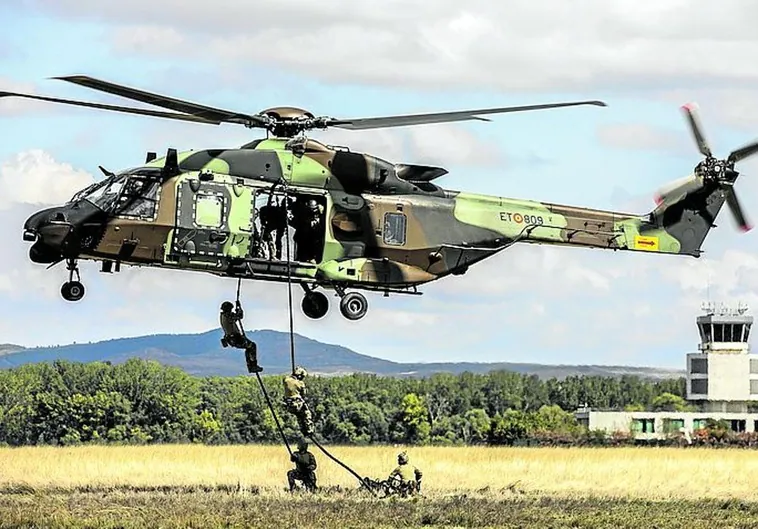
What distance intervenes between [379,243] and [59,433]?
55.4m

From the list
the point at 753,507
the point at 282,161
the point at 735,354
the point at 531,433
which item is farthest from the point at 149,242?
the point at 735,354

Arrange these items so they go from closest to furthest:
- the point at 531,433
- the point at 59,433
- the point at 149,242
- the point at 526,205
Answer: the point at 149,242 < the point at 526,205 < the point at 59,433 < the point at 531,433

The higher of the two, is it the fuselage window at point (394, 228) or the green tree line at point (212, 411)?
the fuselage window at point (394, 228)

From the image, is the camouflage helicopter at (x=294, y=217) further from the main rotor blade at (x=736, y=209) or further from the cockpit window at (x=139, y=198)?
the main rotor blade at (x=736, y=209)

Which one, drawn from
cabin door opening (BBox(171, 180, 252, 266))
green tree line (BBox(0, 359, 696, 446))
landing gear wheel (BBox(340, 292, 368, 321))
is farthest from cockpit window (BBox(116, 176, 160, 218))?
green tree line (BBox(0, 359, 696, 446))

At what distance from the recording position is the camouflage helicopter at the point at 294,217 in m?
28.9

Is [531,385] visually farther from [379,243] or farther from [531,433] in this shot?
[379,243]

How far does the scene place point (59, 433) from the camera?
8319 centimetres

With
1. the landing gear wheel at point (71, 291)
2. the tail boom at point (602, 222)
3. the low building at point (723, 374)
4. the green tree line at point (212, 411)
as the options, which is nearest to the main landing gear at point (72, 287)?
the landing gear wheel at point (71, 291)

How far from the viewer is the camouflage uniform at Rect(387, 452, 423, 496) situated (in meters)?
29.5

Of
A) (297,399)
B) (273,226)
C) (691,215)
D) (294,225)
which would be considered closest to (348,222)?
(294,225)

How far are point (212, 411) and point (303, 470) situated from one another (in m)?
63.2

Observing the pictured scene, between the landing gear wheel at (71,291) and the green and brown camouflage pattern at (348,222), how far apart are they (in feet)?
2.27

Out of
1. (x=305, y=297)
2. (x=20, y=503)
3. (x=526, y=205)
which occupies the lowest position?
(x=20, y=503)
